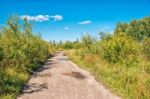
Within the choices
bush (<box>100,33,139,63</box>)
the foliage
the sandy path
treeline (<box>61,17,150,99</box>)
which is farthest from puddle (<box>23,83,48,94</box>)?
the foliage

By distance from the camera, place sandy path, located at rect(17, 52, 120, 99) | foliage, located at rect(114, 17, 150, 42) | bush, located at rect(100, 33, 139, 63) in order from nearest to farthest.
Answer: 1. sandy path, located at rect(17, 52, 120, 99)
2. bush, located at rect(100, 33, 139, 63)
3. foliage, located at rect(114, 17, 150, 42)

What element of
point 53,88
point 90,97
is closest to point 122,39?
point 53,88

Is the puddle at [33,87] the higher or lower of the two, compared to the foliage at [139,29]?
lower

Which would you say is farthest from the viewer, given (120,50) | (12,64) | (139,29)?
(139,29)

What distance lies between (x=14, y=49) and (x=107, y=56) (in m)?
9.23

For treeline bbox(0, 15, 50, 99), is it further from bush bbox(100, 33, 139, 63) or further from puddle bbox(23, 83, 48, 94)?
bush bbox(100, 33, 139, 63)

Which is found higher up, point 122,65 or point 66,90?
point 122,65

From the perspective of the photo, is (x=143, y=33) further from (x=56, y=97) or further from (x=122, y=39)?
(x=56, y=97)

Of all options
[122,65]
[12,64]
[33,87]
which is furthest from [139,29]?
[33,87]

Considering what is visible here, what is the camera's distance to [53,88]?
16531mm

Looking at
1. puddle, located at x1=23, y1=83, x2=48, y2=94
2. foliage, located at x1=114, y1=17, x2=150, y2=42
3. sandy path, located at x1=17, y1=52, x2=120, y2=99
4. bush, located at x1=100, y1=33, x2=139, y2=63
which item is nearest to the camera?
sandy path, located at x1=17, y1=52, x2=120, y2=99

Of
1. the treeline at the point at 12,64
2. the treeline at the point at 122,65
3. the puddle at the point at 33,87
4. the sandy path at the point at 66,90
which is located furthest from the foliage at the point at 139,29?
the puddle at the point at 33,87

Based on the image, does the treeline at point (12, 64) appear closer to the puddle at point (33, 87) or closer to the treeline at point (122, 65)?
the puddle at point (33, 87)

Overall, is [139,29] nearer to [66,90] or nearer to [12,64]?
[12,64]
